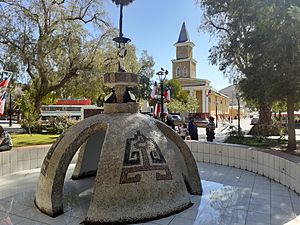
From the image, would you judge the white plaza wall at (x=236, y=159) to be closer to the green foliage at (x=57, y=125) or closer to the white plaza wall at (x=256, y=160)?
the white plaza wall at (x=256, y=160)

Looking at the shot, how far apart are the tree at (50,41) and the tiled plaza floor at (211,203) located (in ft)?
42.2

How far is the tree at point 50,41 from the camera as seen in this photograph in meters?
18.4

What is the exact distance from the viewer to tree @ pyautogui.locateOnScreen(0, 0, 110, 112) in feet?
60.5

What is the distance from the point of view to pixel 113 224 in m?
4.77

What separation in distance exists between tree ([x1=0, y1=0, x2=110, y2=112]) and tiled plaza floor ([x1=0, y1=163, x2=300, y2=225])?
42.2 feet

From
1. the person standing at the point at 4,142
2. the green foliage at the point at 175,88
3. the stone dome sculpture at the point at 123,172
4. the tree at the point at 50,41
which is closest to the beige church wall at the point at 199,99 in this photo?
the green foliage at the point at 175,88

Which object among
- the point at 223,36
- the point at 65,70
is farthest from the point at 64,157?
the point at 65,70

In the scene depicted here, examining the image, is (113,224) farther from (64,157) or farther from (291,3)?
(291,3)

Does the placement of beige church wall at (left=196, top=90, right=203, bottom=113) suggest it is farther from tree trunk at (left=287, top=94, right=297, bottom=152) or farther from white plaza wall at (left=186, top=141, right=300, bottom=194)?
white plaza wall at (left=186, top=141, right=300, bottom=194)

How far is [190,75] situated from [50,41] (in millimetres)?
46485

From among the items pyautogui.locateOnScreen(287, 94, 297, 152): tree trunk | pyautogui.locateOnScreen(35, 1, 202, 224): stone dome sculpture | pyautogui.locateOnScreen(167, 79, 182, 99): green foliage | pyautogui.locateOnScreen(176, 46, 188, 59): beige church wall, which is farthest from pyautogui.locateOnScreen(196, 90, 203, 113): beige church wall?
pyautogui.locateOnScreen(35, 1, 202, 224): stone dome sculpture

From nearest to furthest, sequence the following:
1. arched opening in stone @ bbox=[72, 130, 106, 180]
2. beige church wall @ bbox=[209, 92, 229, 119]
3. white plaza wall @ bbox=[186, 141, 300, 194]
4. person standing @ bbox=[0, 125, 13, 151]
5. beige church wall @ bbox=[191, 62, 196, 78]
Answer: white plaza wall @ bbox=[186, 141, 300, 194], arched opening in stone @ bbox=[72, 130, 106, 180], person standing @ bbox=[0, 125, 13, 151], beige church wall @ bbox=[209, 92, 229, 119], beige church wall @ bbox=[191, 62, 196, 78]

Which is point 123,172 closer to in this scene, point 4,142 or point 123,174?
point 123,174

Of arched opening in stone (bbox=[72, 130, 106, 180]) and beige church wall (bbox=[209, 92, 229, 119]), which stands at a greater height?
beige church wall (bbox=[209, 92, 229, 119])
